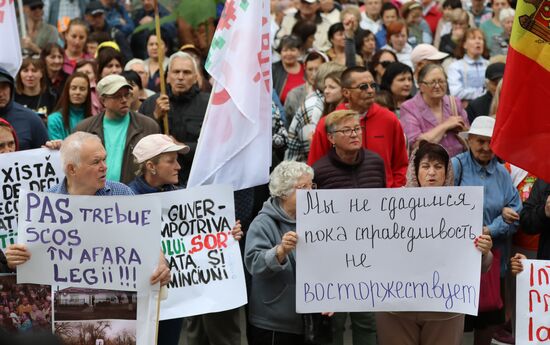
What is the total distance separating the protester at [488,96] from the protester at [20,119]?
13.9 ft

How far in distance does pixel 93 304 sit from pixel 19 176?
1.72m

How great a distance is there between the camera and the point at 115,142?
8.99m

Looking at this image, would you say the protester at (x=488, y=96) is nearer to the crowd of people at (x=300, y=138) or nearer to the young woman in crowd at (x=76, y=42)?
the crowd of people at (x=300, y=138)

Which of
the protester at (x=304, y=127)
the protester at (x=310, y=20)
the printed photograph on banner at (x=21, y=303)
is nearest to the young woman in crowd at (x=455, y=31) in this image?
the protester at (x=310, y=20)

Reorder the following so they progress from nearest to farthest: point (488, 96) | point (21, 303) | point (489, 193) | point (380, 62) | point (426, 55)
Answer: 1. point (21, 303)
2. point (489, 193)
3. point (488, 96)
4. point (426, 55)
5. point (380, 62)

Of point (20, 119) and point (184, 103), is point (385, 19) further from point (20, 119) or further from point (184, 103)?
point (20, 119)

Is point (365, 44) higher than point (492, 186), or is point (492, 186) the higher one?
point (365, 44)

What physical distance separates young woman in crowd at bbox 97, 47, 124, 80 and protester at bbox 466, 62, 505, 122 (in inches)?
132

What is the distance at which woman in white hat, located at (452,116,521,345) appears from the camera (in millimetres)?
8336

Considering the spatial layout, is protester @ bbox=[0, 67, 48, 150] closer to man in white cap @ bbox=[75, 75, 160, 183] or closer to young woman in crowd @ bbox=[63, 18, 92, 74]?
man in white cap @ bbox=[75, 75, 160, 183]

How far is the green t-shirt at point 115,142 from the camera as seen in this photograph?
891cm

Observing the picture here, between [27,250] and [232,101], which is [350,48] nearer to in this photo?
[232,101]

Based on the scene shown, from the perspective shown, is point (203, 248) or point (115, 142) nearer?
point (203, 248)

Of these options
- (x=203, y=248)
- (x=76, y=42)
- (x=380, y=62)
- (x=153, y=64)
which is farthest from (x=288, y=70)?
(x=203, y=248)
